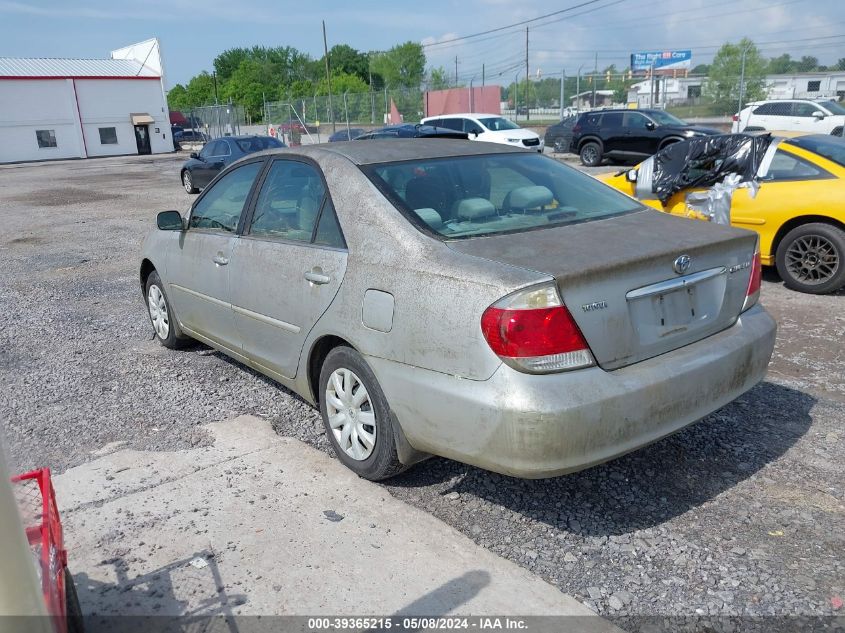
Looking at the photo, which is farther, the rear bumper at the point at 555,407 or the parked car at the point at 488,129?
the parked car at the point at 488,129

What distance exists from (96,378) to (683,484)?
3976mm

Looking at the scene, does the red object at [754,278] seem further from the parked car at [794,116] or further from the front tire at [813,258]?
the parked car at [794,116]

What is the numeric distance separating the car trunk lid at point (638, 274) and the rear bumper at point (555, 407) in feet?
0.34

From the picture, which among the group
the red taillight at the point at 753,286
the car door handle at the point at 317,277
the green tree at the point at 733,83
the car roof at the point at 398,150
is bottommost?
the red taillight at the point at 753,286

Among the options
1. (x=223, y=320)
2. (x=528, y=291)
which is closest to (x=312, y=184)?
(x=223, y=320)

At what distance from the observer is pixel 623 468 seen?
11.9ft

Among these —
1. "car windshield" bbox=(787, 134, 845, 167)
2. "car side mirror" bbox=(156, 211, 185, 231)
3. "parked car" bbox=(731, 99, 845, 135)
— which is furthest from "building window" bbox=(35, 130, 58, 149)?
"car windshield" bbox=(787, 134, 845, 167)

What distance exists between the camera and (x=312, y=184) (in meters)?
3.87

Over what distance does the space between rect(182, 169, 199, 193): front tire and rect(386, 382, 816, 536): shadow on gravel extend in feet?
54.0

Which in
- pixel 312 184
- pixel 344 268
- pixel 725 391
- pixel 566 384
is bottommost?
pixel 725 391

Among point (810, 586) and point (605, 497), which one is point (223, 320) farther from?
point (810, 586)

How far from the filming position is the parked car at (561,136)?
74.4ft

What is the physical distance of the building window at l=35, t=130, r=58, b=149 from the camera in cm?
4323

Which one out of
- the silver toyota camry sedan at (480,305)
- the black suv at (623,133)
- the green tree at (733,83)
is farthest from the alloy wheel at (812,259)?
the green tree at (733,83)
